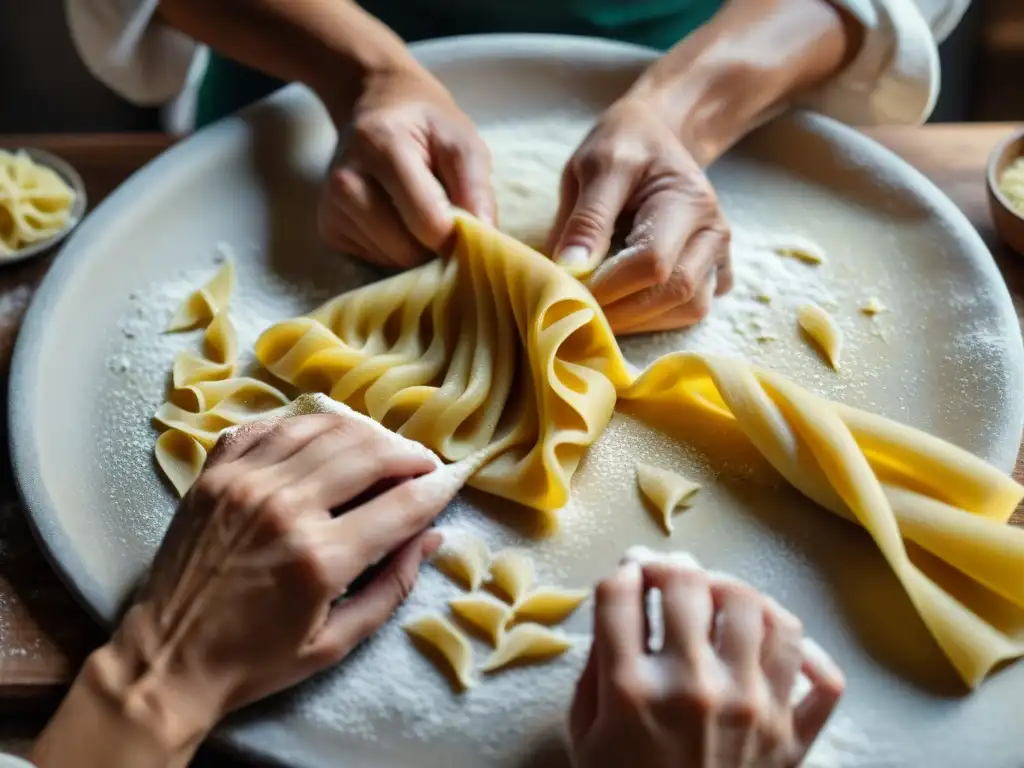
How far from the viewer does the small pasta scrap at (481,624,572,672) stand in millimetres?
919

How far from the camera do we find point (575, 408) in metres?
1.05

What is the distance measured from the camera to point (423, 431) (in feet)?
3.53

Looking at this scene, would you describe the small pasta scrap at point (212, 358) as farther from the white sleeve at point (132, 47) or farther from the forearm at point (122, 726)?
the white sleeve at point (132, 47)

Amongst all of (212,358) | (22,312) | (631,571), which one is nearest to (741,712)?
(631,571)

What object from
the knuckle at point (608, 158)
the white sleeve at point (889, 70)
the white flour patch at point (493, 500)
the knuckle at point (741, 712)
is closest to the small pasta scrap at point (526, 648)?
the white flour patch at point (493, 500)

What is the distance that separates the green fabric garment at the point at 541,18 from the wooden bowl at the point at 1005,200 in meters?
0.62

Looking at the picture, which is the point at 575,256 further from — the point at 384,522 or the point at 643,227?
the point at 384,522

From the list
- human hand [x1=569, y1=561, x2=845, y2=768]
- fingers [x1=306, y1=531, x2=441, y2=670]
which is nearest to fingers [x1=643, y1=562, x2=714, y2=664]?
human hand [x1=569, y1=561, x2=845, y2=768]

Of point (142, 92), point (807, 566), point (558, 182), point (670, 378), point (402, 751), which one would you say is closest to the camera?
point (402, 751)

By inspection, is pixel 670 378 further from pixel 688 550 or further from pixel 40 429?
pixel 40 429

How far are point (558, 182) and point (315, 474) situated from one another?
70 centimetres

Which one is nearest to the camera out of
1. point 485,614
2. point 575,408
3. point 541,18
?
point 485,614

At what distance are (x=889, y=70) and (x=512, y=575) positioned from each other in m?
0.99

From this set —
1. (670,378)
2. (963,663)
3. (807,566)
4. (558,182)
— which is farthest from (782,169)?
(963,663)
